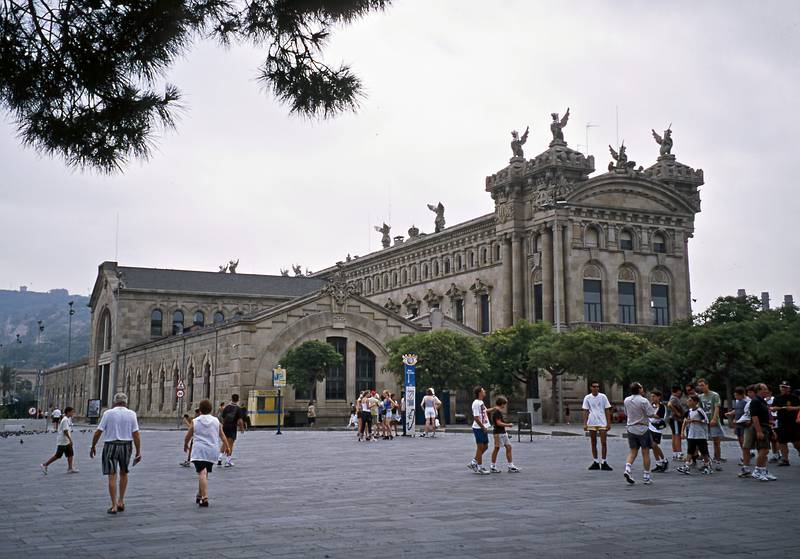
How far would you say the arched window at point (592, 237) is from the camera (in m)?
64.6

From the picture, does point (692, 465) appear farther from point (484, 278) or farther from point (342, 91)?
point (484, 278)

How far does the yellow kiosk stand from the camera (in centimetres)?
5094

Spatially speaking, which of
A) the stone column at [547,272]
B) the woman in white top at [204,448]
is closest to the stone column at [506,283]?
the stone column at [547,272]

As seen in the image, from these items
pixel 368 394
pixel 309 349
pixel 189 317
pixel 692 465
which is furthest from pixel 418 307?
pixel 692 465

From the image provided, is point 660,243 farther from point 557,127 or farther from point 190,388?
point 190,388

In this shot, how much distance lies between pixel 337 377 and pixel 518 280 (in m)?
18.7

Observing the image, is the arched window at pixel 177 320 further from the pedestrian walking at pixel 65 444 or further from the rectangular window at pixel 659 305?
the pedestrian walking at pixel 65 444

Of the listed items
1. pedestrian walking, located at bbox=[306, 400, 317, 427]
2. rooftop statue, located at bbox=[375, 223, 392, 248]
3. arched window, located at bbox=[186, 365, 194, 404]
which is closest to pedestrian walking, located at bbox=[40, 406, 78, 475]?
pedestrian walking, located at bbox=[306, 400, 317, 427]

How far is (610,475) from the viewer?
18.7 meters

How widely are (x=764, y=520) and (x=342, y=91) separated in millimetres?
8136

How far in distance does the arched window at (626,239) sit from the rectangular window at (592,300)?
3644 millimetres

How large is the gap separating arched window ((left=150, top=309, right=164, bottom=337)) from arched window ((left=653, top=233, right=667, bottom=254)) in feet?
147

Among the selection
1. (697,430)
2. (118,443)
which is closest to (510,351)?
(697,430)

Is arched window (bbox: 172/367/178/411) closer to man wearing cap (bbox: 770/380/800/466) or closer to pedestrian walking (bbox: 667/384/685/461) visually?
pedestrian walking (bbox: 667/384/685/461)
